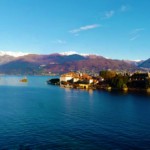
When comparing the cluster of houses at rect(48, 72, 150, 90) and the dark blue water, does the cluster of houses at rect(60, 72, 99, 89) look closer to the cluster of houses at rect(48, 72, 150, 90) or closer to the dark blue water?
the cluster of houses at rect(48, 72, 150, 90)

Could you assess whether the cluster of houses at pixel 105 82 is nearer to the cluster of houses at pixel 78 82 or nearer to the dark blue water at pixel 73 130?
the cluster of houses at pixel 78 82

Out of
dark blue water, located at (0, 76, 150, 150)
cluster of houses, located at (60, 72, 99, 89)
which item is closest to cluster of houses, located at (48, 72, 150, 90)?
cluster of houses, located at (60, 72, 99, 89)

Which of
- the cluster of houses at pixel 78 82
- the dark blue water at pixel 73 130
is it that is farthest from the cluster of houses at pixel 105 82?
the dark blue water at pixel 73 130

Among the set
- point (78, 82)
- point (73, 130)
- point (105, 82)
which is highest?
point (78, 82)

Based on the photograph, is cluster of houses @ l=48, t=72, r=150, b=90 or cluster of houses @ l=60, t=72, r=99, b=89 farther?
cluster of houses @ l=60, t=72, r=99, b=89

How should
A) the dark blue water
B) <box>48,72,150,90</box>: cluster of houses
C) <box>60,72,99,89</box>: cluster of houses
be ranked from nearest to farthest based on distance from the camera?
the dark blue water → <box>48,72,150,90</box>: cluster of houses → <box>60,72,99,89</box>: cluster of houses

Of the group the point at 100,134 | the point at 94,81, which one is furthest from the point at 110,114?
the point at 94,81

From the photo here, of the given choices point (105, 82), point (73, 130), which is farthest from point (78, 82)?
point (73, 130)

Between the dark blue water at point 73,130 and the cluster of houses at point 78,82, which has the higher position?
the cluster of houses at point 78,82

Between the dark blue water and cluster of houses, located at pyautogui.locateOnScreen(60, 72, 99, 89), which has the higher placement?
cluster of houses, located at pyautogui.locateOnScreen(60, 72, 99, 89)

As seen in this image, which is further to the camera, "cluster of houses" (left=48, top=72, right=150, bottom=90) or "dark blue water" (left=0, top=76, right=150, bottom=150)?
"cluster of houses" (left=48, top=72, right=150, bottom=90)

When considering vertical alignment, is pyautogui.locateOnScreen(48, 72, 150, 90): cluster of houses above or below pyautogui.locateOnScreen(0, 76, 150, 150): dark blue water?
above

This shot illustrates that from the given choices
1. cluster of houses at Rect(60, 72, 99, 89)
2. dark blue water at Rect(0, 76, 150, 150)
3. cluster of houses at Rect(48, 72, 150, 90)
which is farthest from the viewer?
cluster of houses at Rect(60, 72, 99, 89)

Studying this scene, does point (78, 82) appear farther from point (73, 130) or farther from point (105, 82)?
point (73, 130)
